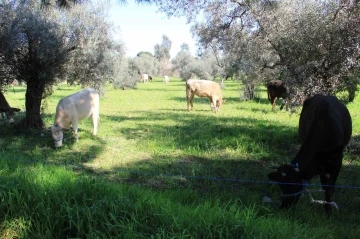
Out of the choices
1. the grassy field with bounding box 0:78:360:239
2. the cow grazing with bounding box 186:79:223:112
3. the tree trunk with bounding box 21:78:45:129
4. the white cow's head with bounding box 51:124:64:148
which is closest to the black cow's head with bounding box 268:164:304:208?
the grassy field with bounding box 0:78:360:239

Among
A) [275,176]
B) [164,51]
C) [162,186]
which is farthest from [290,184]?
[164,51]

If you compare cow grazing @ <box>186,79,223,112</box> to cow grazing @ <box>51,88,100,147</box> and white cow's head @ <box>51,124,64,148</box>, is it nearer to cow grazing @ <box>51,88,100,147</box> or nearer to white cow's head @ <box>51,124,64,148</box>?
cow grazing @ <box>51,88,100,147</box>

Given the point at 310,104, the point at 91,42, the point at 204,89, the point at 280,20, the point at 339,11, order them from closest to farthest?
the point at 310,104, the point at 339,11, the point at 280,20, the point at 91,42, the point at 204,89

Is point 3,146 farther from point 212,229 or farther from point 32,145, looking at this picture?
point 212,229

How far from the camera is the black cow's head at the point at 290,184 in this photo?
5328 mm

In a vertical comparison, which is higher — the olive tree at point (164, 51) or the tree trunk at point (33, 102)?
the olive tree at point (164, 51)

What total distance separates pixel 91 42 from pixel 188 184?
775 centimetres

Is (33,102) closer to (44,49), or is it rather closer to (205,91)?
(44,49)

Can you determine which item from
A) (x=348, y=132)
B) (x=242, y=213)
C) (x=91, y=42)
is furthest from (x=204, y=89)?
(x=242, y=213)

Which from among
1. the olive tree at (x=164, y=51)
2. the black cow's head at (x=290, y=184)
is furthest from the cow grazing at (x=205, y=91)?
the olive tree at (x=164, y=51)

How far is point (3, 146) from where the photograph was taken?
369 inches

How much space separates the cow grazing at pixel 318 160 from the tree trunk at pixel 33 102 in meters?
8.43

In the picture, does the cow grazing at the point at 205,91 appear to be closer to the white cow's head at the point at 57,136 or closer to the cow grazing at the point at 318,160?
the white cow's head at the point at 57,136

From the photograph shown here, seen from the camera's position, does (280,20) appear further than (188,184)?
Yes
